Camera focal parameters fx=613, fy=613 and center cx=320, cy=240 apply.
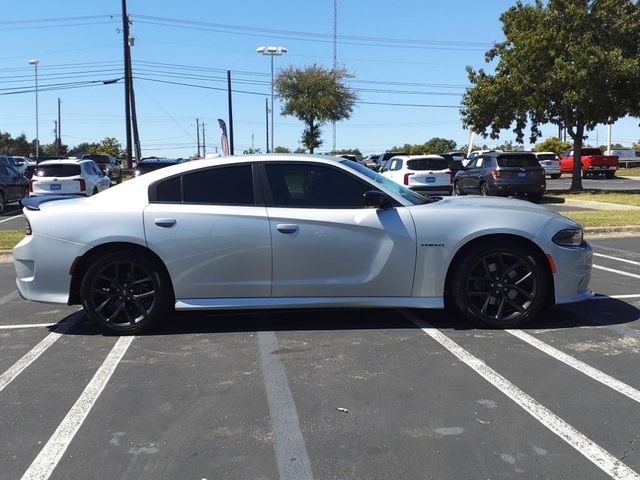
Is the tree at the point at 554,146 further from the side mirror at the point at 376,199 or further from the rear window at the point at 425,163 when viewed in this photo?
the side mirror at the point at 376,199

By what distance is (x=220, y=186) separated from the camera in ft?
18.1

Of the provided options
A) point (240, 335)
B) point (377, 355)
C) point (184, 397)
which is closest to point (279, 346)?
point (240, 335)

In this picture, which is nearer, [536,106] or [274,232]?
[274,232]

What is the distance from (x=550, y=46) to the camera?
2178 cm

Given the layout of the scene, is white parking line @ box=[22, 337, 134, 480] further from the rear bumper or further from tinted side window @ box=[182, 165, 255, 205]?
the rear bumper

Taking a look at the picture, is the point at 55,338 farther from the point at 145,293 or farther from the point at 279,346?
the point at 279,346

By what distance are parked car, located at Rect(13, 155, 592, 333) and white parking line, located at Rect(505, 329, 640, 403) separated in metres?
0.25

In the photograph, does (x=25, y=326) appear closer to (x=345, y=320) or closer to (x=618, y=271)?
(x=345, y=320)

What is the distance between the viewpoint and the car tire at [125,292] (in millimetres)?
5344

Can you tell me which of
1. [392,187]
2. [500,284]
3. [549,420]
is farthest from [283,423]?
[392,187]

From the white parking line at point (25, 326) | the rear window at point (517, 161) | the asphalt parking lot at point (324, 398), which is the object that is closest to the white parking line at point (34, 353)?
the asphalt parking lot at point (324, 398)

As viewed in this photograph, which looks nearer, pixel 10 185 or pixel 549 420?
pixel 549 420

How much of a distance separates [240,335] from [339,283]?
1005 mm

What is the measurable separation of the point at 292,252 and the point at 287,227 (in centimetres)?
22
